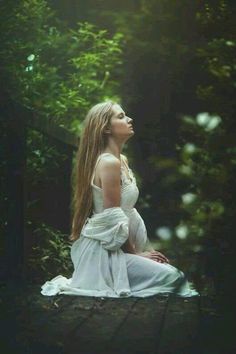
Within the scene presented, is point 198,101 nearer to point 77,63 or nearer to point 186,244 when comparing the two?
point 186,244

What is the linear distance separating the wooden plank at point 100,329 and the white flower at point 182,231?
0.92 metres

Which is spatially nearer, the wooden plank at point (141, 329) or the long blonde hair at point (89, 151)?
the wooden plank at point (141, 329)

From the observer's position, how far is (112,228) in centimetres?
336

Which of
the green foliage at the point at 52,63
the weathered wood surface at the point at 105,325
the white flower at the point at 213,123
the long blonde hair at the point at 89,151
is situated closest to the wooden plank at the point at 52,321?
the weathered wood surface at the point at 105,325

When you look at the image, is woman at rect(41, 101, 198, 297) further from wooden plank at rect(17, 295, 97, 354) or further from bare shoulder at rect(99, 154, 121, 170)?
wooden plank at rect(17, 295, 97, 354)

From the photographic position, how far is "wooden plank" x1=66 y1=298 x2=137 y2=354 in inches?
79.8

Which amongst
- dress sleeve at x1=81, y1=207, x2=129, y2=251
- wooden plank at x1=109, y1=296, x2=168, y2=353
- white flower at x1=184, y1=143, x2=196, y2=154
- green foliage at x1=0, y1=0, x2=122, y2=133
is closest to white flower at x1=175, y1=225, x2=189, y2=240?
white flower at x1=184, y1=143, x2=196, y2=154

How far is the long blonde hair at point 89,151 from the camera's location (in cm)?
345

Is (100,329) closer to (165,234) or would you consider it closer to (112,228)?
(112,228)

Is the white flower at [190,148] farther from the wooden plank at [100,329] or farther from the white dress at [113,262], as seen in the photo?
the white dress at [113,262]

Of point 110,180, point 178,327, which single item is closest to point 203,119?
point 178,327

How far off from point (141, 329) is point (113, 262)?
1054 millimetres

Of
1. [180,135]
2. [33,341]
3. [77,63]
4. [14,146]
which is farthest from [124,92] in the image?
[77,63]

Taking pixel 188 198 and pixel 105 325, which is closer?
pixel 188 198
